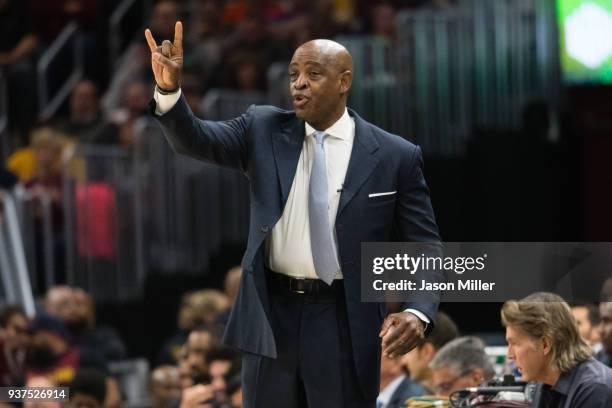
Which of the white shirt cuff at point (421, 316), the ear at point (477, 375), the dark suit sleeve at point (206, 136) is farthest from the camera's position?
the ear at point (477, 375)

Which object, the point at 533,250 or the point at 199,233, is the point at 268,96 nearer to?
the point at 199,233

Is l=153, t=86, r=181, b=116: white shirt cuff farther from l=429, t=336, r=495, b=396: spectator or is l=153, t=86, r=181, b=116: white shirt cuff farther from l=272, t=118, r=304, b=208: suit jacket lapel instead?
l=429, t=336, r=495, b=396: spectator

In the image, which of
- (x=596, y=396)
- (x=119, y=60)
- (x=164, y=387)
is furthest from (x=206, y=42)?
(x=596, y=396)

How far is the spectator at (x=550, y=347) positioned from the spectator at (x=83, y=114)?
9.07 m

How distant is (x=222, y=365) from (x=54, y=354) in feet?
6.57

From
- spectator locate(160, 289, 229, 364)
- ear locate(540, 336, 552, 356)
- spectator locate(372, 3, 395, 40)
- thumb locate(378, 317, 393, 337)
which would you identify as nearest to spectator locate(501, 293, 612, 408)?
ear locate(540, 336, 552, 356)

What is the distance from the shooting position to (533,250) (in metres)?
5.59

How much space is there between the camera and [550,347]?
5.77 meters

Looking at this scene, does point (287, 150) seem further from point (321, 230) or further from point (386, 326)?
point (386, 326)

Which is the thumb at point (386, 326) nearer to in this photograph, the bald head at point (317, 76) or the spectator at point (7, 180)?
the bald head at point (317, 76)

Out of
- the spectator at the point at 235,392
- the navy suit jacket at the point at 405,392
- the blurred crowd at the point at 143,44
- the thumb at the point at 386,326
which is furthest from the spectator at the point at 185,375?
the blurred crowd at the point at 143,44

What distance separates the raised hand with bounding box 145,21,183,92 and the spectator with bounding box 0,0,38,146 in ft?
33.7

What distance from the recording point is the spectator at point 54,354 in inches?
379

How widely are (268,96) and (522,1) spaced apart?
2.40 metres
